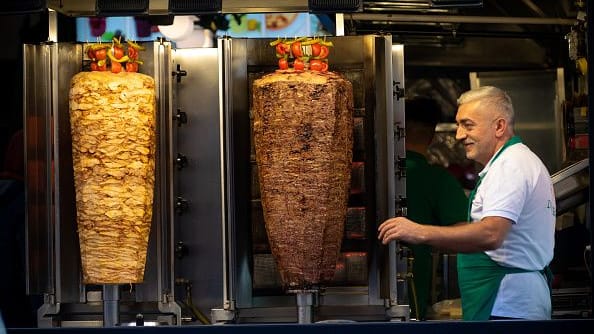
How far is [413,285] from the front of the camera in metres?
6.38

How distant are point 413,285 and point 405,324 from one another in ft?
5.48

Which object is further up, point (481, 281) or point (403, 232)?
point (403, 232)

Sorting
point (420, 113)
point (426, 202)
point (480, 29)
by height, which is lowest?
point (426, 202)

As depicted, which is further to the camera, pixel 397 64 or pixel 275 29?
pixel 275 29

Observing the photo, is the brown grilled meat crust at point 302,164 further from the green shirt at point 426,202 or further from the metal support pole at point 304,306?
the green shirt at point 426,202

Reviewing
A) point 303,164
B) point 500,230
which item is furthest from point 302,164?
point 500,230

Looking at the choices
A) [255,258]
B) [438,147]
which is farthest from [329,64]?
[438,147]

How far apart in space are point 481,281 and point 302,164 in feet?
3.02

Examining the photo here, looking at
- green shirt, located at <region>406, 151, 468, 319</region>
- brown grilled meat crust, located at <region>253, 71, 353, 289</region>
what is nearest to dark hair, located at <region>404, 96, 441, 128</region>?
green shirt, located at <region>406, 151, 468, 319</region>

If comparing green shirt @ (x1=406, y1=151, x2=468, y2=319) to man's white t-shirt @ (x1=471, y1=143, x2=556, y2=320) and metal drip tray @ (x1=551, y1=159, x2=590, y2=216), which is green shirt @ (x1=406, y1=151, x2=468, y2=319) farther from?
man's white t-shirt @ (x1=471, y1=143, x2=556, y2=320)

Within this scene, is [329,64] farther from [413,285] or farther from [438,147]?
[438,147]

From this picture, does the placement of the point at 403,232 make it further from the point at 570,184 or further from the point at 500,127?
the point at 570,184

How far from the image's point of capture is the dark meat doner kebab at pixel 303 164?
17.7ft

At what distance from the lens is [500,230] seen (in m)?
5.06
